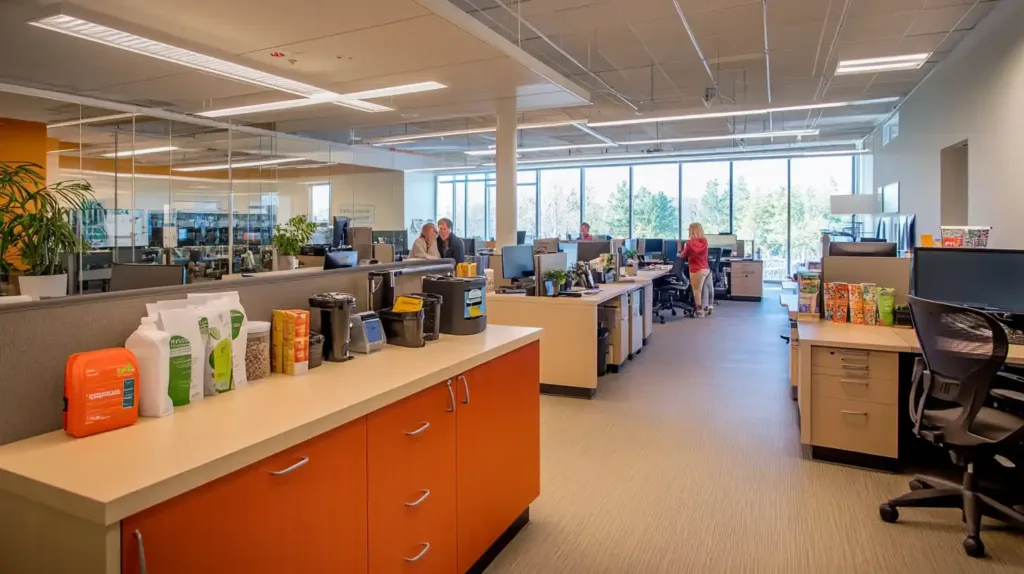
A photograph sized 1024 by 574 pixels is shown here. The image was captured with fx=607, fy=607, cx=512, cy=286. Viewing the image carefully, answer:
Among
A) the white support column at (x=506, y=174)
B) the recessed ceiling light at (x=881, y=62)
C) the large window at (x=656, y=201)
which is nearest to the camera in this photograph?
the recessed ceiling light at (x=881, y=62)

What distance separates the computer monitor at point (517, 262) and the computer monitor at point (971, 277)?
3.25m

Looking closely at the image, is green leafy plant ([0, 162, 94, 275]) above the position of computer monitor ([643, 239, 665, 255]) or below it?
below

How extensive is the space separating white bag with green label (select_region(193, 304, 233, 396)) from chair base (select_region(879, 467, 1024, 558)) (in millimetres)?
3004

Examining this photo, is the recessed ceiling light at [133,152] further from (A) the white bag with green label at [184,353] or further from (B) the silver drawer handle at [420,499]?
(B) the silver drawer handle at [420,499]

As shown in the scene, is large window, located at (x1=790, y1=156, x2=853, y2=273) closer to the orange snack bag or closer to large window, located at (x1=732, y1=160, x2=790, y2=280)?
large window, located at (x1=732, y1=160, x2=790, y2=280)

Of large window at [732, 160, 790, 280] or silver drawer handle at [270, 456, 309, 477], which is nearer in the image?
silver drawer handle at [270, 456, 309, 477]

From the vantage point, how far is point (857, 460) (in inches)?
142

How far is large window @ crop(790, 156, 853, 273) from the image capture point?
14.4 meters

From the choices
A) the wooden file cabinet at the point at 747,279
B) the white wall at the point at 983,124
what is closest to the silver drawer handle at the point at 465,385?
the white wall at the point at 983,124

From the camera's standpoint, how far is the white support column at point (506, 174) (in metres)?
8.33

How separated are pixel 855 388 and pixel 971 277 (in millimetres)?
989

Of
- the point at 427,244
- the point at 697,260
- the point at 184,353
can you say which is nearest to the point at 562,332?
the point at 427,244

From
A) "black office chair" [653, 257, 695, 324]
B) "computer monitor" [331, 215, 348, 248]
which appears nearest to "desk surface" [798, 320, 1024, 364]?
"black office chair" [653, 257, 695, 324]

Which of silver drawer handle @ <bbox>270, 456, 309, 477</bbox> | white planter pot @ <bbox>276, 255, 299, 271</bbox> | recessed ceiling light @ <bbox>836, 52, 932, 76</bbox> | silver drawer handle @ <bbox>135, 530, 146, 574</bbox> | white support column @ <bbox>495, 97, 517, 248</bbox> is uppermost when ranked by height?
recessed ceiling light @ <bbox>836, 52, 932, 76</bbox>
